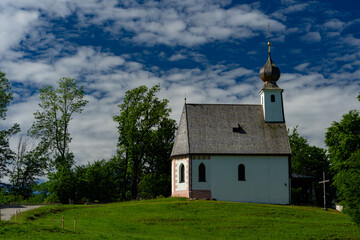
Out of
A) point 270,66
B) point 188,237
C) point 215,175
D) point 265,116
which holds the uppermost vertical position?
point 270,66

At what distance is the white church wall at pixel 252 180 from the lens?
46062 millimetres

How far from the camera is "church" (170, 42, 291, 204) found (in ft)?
151

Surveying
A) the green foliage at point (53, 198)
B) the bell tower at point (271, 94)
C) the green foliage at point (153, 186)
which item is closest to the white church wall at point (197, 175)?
the bell tower at point (271, 94)

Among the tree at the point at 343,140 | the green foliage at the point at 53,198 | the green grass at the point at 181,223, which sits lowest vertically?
the green grass at the point at 181,223

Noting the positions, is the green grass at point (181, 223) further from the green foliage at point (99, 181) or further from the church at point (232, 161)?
the green foliage at point (99, 181)

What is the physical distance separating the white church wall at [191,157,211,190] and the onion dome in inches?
475

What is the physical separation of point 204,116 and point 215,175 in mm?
6958

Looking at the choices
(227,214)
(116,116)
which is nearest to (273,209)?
(227,214)

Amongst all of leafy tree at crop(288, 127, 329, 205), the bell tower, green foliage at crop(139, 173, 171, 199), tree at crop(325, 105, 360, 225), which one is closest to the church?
the bell tower

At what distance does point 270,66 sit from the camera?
50.9 meters

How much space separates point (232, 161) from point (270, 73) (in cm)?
1139

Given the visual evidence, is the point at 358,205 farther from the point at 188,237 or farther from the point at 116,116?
the point at 116,116

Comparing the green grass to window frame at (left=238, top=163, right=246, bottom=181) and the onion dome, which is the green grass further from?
the onion dome

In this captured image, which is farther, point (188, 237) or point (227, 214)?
point (227, 214)
